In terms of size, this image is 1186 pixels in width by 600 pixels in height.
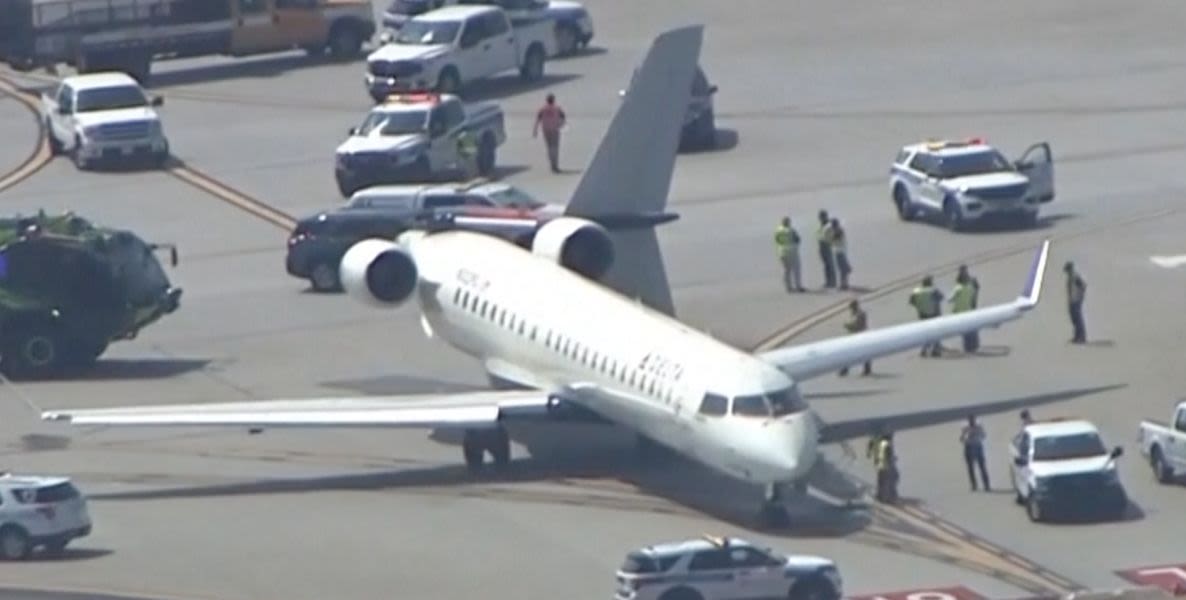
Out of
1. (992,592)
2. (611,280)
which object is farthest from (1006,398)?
(992,592)

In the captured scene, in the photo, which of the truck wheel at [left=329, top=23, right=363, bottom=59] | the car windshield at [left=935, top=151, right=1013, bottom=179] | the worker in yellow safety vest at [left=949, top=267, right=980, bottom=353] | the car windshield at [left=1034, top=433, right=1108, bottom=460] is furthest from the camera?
the truck wheel at [left=329, top=23, right=363, bottom=59]

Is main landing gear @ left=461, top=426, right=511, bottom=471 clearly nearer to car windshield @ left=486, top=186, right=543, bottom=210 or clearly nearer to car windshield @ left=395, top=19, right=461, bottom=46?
car windshield @ left=486, top=186, right=543, bottom=210

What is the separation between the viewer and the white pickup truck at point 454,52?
99.3m

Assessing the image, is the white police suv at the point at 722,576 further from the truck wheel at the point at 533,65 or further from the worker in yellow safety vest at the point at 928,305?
the truck wheel at the point at 533,65

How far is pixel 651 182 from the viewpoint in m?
70.1

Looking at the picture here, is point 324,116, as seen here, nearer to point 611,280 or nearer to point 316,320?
point 316,320

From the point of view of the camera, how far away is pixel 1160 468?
198 ft

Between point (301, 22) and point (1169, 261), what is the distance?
36185mm

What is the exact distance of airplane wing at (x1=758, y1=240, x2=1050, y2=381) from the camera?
63875mm

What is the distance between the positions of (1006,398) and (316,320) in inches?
641

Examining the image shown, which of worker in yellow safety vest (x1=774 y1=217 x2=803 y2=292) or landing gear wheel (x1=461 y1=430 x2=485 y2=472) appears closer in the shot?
landing gear wheel (x1=461 y1=430 x2=485 y2=472)

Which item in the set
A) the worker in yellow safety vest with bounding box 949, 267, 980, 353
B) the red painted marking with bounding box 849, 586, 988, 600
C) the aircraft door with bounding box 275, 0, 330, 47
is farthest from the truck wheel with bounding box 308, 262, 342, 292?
the aircraft door with bounding box 275, 0, 330, 47

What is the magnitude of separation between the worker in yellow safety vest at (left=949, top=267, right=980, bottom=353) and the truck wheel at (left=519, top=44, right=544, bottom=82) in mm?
34159

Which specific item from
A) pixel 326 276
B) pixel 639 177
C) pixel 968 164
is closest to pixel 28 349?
pixel 326 276
